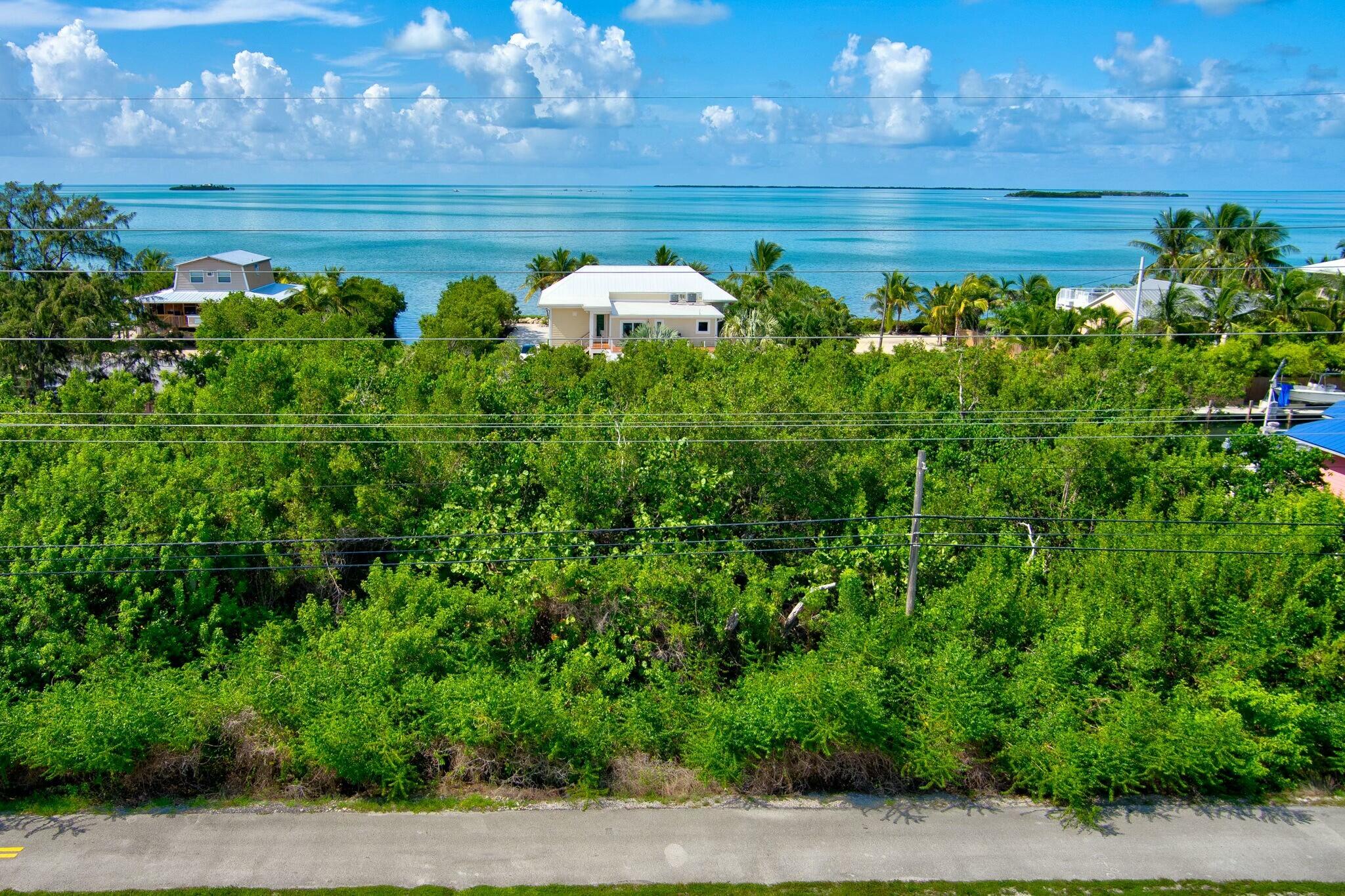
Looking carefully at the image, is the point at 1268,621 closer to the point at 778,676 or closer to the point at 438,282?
the point at 778,676

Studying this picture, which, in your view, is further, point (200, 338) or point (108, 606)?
point (200, 338)

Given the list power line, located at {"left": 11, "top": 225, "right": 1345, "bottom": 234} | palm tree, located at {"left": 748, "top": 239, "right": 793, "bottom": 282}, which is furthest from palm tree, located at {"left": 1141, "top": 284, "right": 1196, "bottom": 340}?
palm tree, located at {"left": 748, "top": 239, "right": 793, "bottom": 282}

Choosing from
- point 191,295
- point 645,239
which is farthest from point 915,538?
point 645,239

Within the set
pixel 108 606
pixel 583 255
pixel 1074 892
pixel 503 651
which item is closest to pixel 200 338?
pixel 108 606

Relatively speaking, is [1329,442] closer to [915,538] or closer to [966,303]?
[915,538]

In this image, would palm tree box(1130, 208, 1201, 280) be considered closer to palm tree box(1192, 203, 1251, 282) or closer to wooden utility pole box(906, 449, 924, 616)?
palm tree box(1192, 203, 1251, 282)

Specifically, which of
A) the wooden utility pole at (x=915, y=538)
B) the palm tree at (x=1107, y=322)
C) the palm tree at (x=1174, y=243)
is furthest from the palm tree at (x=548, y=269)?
the wooden utility pole at (x=915, y=538)
